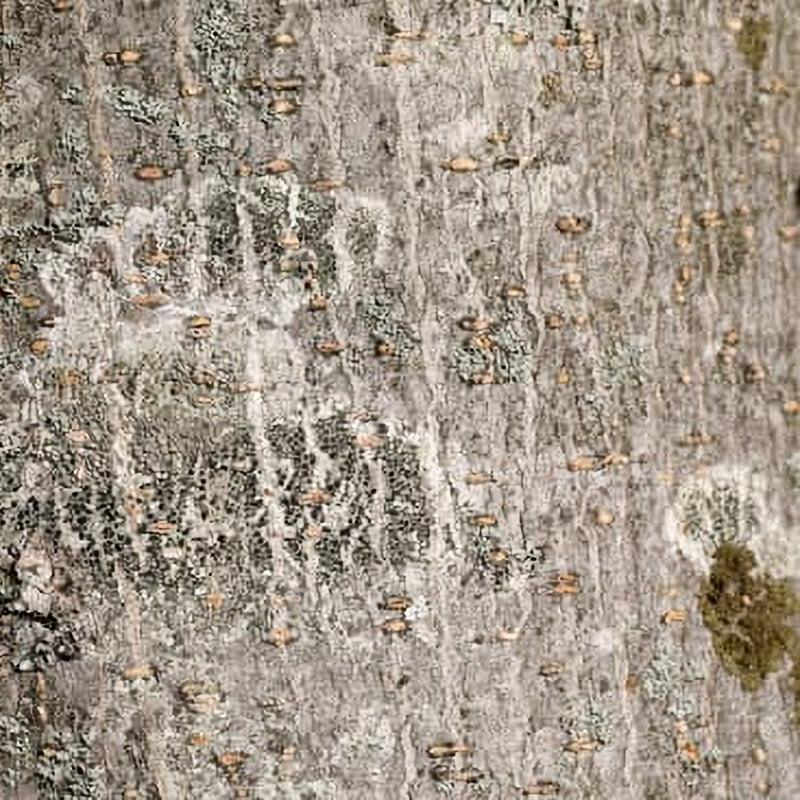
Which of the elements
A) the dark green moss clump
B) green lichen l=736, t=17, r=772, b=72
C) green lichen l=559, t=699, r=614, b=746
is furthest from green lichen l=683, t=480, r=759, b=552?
green lichen l=736, t=17, r=772, b=72

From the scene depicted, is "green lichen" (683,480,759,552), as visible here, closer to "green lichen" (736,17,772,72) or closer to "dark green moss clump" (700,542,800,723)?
"dark green moss clump" (700,542,800,723)

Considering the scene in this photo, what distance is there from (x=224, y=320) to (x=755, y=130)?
2.32ft

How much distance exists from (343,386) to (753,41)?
682mm

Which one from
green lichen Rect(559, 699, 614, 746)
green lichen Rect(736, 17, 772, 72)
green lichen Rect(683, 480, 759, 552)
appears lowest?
green lichen Rect(559, 699, 614, 746)

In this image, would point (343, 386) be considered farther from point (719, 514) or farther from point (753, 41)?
point (753, 41)

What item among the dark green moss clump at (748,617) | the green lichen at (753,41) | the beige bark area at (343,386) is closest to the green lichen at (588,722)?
the beige bark area at (343,386)

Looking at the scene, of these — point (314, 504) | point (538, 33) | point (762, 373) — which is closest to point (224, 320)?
point (314, 504)

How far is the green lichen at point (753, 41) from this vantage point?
159 centimetres

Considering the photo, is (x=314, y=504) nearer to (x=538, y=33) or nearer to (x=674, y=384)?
(x=674, y=384)

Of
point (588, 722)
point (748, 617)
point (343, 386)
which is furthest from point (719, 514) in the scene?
point (343, 386)

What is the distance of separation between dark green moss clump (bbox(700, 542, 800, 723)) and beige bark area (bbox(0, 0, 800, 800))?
3.7 inches

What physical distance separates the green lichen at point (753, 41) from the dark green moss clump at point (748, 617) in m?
0.61

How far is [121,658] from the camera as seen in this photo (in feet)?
4.98

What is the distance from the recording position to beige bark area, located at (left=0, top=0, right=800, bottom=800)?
1485 millimetres
